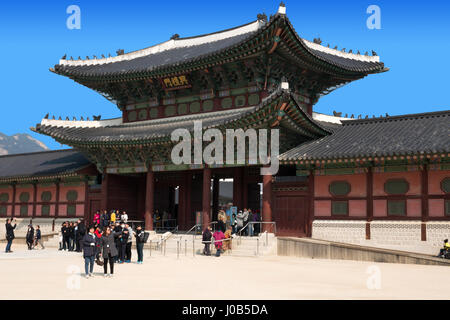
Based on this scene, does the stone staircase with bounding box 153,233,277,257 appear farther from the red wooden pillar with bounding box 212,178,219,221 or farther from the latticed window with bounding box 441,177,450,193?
the latticed window with bounding box 441,177,450,193

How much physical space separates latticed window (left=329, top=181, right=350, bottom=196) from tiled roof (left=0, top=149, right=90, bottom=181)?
16.8m

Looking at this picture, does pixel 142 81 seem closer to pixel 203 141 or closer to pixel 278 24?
pixel 203 141

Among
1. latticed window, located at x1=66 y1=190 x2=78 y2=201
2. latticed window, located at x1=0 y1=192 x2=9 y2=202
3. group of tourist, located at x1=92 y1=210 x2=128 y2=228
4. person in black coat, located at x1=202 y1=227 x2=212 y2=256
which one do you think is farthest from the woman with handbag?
latticed window, located at x1=0 y1=192 x2=9 y2=202

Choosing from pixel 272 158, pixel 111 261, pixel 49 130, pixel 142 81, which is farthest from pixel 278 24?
pixel 49 130

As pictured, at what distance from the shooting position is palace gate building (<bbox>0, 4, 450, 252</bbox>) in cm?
2325

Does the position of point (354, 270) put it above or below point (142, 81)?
below

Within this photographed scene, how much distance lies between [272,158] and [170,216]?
1214cm

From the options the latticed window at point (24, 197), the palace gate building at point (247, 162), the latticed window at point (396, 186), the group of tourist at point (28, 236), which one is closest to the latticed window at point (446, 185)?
the palace gate building at point (247, 162)

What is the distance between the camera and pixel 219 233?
76.7 feet

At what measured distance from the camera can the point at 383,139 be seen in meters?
24.6

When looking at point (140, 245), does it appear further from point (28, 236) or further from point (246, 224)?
point (28, 236)

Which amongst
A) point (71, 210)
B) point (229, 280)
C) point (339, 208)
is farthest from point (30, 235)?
point (229, 280)

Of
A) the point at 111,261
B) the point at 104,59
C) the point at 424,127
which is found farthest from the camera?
the point at 104,59

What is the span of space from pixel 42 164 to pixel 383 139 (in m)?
26.0
